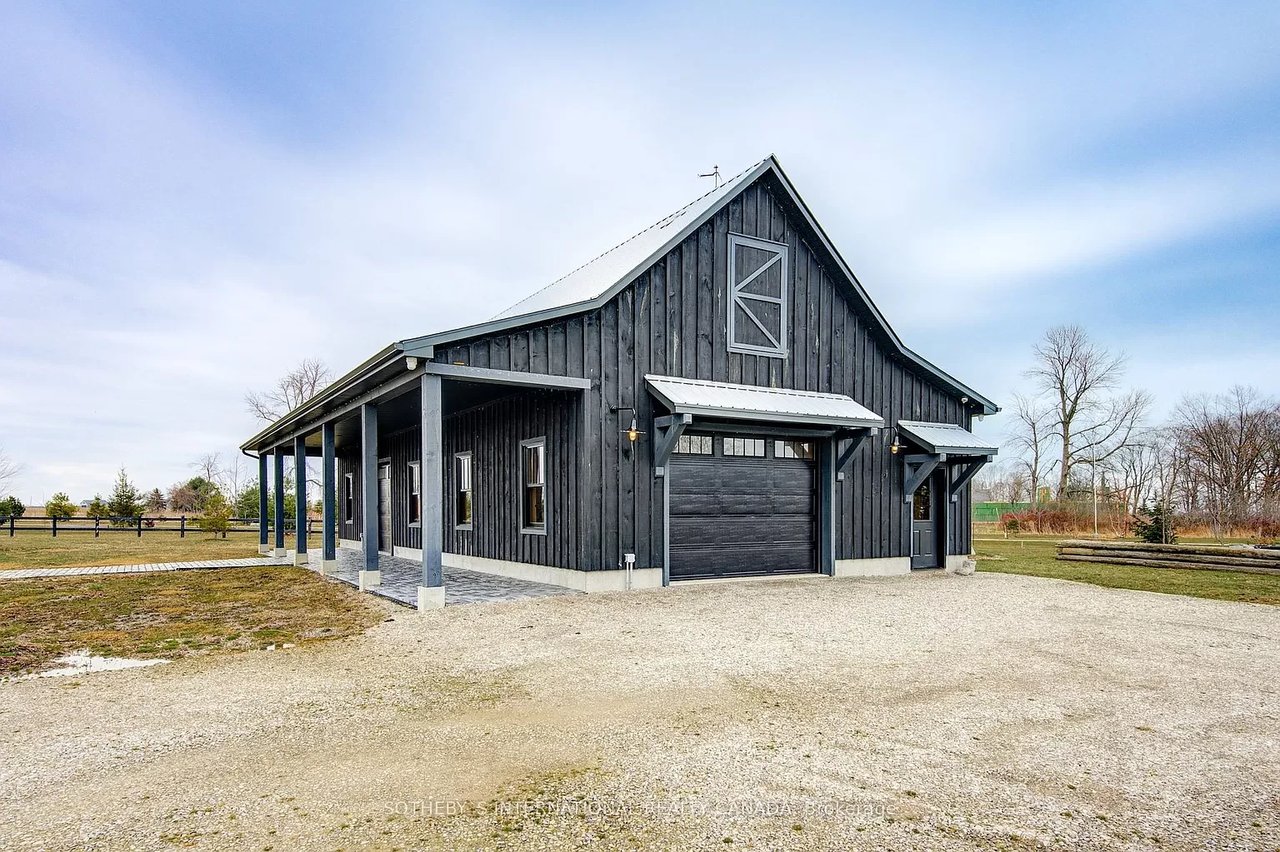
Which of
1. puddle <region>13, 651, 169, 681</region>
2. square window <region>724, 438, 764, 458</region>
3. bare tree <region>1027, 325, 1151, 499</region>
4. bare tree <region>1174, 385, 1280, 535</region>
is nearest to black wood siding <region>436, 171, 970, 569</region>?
square window <region>724, 438, 764, 458</region>

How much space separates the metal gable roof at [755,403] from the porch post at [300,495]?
27.5 ft

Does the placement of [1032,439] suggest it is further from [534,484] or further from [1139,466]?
[534,484]

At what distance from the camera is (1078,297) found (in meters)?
33.4

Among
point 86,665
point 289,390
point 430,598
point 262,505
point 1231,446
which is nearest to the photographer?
point 86,665

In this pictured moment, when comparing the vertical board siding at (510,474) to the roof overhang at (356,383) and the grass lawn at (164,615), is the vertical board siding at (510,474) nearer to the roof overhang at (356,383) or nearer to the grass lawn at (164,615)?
the roof overhang at (356,383)

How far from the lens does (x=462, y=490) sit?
1391 cm

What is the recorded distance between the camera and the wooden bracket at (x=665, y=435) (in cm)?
962

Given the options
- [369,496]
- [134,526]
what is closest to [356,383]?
[369,496]

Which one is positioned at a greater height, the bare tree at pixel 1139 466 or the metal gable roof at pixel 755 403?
the metal gable roof at pixel 755 403

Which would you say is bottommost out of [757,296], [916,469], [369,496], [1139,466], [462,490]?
[1139,466]

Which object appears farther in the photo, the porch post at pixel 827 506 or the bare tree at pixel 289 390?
the bare tree at pixel 289 390

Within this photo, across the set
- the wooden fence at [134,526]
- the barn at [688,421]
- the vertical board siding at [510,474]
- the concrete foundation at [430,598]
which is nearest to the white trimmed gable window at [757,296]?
the barn at [688,421]

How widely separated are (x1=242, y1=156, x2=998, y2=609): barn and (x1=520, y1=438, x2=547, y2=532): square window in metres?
0.05

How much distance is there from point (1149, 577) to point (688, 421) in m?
10.3
